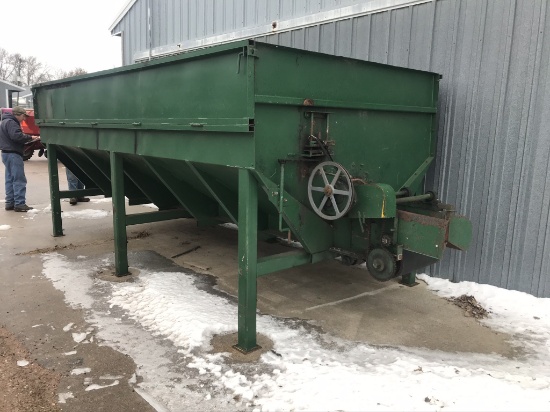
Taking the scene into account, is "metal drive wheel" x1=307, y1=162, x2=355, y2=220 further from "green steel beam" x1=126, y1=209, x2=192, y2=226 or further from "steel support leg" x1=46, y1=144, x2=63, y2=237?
"steel support leg" x1=46, y1=144, x2=63, y2=237

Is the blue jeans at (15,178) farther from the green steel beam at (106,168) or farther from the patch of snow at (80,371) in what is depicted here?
the patch of snow at (80,371)

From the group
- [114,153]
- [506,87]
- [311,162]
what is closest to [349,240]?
[311,162]

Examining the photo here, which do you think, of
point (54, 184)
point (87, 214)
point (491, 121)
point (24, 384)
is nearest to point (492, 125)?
point (491, 121)

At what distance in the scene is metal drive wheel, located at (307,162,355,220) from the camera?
3.32 metres

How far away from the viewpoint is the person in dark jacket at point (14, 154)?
873 centimetres

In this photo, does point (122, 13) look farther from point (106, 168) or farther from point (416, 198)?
point (416, 198)

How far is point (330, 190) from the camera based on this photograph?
335 centimetres

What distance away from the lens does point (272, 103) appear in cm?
317

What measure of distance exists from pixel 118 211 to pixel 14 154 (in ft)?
17.4

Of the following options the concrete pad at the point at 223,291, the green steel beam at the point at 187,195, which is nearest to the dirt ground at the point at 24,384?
the concrete pad at the point at 223,291

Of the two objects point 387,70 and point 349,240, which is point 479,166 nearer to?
→ point 387,70

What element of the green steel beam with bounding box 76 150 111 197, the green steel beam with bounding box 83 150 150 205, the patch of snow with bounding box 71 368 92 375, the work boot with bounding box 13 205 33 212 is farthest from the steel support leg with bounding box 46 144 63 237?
the patch of snow with bounding box 71 368 92 375

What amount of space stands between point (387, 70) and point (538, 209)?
1.98m

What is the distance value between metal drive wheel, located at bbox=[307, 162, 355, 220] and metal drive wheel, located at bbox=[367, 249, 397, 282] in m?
0.53
